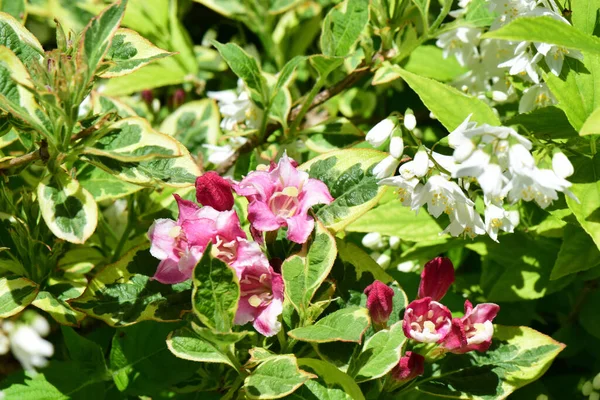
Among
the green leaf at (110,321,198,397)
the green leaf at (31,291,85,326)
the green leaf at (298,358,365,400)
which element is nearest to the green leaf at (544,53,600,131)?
the green leaf at (298,358,365,400)

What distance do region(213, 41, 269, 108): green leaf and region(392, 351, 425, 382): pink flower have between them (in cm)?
69

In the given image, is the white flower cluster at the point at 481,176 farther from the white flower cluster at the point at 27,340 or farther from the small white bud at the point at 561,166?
the white flower cluster at the point at 27,340

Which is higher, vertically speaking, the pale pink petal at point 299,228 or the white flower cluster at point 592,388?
the pale pink petal at point 299,228

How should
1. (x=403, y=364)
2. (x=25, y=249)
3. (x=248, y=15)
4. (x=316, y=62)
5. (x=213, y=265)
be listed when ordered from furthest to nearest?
(x=248, y=15)
(x=316, y=62)
(x=25, y=249)
(x=403, y=364)
(x=213, y=265)

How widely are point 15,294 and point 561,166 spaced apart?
95 cm

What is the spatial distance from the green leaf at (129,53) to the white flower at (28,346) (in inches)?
35.5

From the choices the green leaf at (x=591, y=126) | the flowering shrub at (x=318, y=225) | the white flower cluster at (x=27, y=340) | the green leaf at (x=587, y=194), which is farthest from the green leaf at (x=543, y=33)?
the white flower cluster at (x=27, y=340)

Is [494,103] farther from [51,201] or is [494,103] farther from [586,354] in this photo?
[51,201]

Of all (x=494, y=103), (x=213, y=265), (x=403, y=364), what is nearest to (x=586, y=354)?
(x=494, y=103)

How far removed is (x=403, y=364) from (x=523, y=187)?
13.5 inches

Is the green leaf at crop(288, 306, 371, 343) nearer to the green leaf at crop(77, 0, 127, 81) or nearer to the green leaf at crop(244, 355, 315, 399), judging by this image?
the green leaf at crop(244, 355, 315, 399)

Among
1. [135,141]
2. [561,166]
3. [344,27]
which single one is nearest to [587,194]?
[561,166]

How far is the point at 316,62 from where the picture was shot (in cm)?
155

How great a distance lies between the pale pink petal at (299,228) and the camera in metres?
1.16
